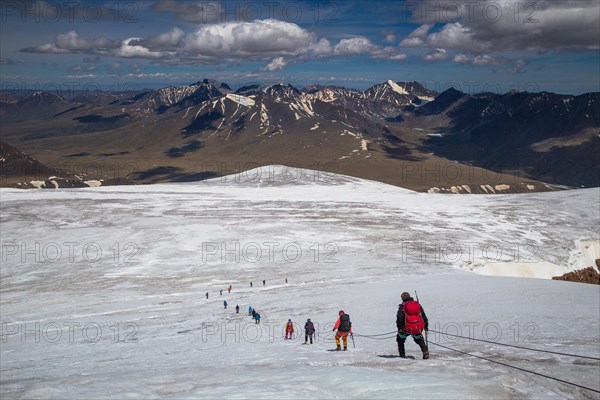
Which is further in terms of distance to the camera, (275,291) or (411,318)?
(275,291)

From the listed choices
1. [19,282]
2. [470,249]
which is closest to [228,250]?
[19,282]

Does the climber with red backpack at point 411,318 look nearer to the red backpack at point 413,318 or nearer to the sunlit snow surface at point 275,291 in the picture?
the red backpack at point 413,318

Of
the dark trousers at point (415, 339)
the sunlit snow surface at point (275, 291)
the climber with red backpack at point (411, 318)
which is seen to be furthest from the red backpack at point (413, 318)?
the sunlit snow surface at point (275, 291)

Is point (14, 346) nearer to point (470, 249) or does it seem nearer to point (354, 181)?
point (470, 249)

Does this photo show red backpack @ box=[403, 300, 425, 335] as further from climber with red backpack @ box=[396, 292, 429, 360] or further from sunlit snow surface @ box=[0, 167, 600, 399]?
sunlit snow surface @ box=[0, 167, 600, 399]

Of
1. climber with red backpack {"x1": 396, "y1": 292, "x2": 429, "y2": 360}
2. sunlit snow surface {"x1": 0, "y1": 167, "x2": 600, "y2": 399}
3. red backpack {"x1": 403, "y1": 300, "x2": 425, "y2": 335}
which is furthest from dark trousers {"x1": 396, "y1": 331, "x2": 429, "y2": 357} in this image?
sunlit snow surface {"x1": 0, "y1": 167, "x2": 600, "y2": 399}

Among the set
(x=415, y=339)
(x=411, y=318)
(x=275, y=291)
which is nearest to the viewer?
(x=411, y=318)

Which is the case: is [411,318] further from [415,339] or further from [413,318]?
[415,339]

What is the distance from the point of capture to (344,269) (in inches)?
1809

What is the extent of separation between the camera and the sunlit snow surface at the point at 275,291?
48.0 feet

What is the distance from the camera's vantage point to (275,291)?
38000mm

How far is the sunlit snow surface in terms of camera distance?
14.6 m

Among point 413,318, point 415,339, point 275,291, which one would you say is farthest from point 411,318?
point 275,291

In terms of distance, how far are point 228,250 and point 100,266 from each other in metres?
13.0
